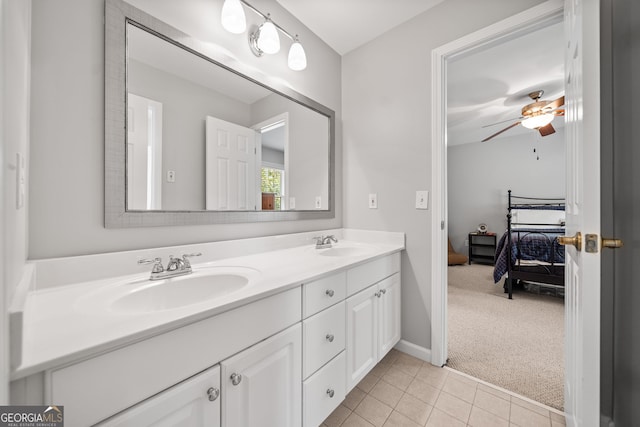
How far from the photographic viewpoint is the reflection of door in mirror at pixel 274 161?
61.9 inches

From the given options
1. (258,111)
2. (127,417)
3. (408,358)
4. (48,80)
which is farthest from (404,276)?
(48,80)

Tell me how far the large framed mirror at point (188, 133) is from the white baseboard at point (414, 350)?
1.17 m

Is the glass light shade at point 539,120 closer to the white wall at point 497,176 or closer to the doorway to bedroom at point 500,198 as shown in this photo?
the doorway to bedroom at point 500,198

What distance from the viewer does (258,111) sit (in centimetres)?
152

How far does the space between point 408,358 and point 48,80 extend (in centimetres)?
228

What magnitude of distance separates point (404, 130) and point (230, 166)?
1.20m

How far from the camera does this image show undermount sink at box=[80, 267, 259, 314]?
0.82 metres

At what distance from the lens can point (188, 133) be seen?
1.21m

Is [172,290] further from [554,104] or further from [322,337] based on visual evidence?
[554,104]

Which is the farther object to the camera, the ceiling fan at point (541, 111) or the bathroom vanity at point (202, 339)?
the ceiling fan at point (541, 111)

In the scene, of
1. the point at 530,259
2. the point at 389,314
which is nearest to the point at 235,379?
the point at 389,314

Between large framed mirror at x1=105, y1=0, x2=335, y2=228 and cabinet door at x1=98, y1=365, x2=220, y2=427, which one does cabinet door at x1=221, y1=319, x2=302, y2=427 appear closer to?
cabinet door at x1=98, y1=365, x2=220, y2=427

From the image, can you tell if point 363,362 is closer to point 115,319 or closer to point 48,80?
point 115,319

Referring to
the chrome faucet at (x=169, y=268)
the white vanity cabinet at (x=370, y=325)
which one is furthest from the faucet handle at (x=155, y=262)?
the white vanity cabinet at (x=370, y=325)
